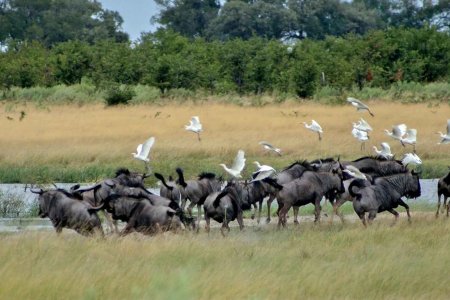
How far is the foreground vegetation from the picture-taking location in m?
9.02

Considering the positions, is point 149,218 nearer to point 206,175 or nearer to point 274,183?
point 274,183

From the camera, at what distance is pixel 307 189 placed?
14875 mm

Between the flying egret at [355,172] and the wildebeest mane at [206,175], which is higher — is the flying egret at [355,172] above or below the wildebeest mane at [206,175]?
above

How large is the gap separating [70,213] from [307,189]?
3.54 metres

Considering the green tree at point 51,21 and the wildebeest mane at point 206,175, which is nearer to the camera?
the wildebeest mane at point 206,175

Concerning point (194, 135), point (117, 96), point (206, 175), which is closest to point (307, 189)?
point (206, 175)

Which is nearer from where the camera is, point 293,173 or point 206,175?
point 206,175

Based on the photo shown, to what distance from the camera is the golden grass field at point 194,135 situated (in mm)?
23984

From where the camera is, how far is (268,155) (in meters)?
24.2

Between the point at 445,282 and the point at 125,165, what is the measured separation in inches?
538

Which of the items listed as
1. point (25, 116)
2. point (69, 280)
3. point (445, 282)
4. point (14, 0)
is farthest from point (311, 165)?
point (14, 0)

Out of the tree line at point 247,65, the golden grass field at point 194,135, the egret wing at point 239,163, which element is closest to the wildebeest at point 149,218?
the egret wing at point 239,163

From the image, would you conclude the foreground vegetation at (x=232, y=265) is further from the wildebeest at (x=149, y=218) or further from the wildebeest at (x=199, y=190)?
the wildebeest at (x=199, y=190)

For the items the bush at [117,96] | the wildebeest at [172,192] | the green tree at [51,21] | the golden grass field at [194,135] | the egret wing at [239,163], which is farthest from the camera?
the green tree at [51,21]
